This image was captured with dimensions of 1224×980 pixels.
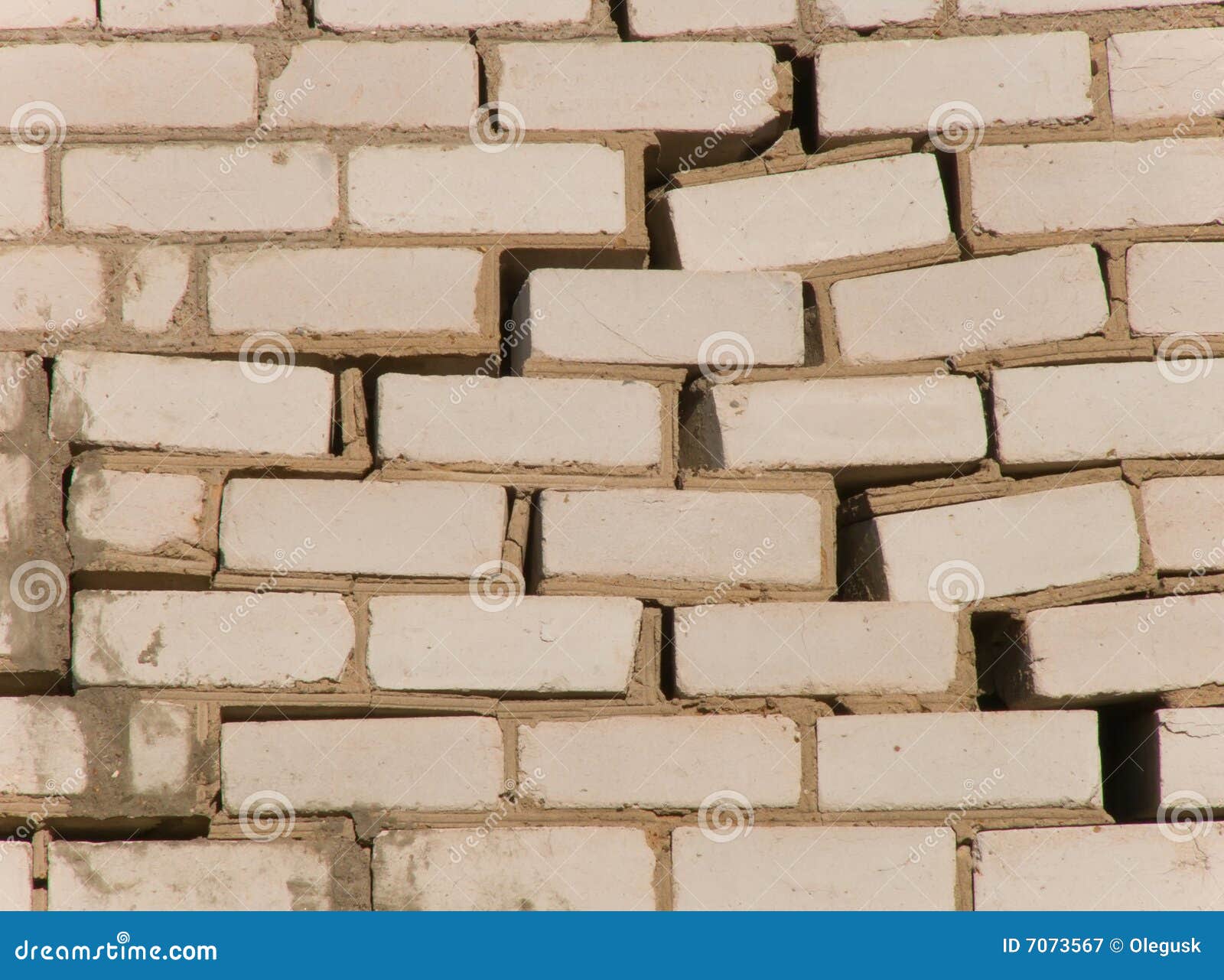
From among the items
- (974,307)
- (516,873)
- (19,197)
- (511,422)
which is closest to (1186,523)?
(974,307)

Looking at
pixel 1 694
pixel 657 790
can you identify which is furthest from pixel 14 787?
pixel 657 790

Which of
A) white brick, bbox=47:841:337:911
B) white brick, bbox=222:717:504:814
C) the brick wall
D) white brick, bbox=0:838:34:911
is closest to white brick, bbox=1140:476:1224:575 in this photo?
the brick wall

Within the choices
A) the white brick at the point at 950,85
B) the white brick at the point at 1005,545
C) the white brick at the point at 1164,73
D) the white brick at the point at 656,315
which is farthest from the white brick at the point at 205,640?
the white brick at the point at 1164,73

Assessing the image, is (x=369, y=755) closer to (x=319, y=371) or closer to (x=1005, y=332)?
(x=319, y=371)

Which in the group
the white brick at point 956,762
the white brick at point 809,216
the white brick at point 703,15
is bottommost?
the white brick at point 956,762

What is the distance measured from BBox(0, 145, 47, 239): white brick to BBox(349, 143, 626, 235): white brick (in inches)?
20.9

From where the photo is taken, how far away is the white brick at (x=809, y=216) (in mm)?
1970

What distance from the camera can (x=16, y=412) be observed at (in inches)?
72.3

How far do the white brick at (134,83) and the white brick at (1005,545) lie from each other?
1359 millimetres

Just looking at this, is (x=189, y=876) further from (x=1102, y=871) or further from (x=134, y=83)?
(x=1102, y=871)

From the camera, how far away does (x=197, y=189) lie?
192 cm

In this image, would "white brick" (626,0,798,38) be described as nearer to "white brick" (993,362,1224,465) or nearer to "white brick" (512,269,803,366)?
"white brick" (512,269,803,366)

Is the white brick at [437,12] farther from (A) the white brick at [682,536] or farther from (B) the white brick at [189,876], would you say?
(B) the white brick at [189,876]

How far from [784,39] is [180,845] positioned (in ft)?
5.69
